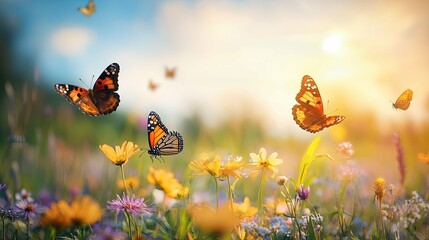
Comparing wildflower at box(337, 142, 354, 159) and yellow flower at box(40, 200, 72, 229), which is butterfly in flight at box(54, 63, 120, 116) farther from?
wildflower at box(337, 142, 354, 159)

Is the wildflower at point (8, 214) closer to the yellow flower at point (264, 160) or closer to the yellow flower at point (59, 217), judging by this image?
the yellow flower at point (59, 217)

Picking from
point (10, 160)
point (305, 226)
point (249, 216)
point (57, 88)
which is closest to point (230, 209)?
point (249, 216)

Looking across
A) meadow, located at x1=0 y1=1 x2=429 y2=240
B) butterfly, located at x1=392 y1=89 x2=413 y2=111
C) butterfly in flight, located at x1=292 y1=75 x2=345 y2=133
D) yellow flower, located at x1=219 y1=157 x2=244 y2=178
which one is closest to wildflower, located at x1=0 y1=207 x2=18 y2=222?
meadow, located at x1=0 y1=1 x2=429 y2=240

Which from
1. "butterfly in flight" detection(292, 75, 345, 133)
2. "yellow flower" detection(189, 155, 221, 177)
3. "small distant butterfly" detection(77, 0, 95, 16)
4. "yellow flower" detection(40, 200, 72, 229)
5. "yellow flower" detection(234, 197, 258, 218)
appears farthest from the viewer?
"small distant butterfly" detection(77, 0, 95, 16)

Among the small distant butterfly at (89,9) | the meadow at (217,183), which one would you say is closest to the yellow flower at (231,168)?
the meadow at (217,183)

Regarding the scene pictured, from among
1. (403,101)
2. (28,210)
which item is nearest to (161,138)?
(28,210)

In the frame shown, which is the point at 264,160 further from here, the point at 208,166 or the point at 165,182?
the point at 165,182
